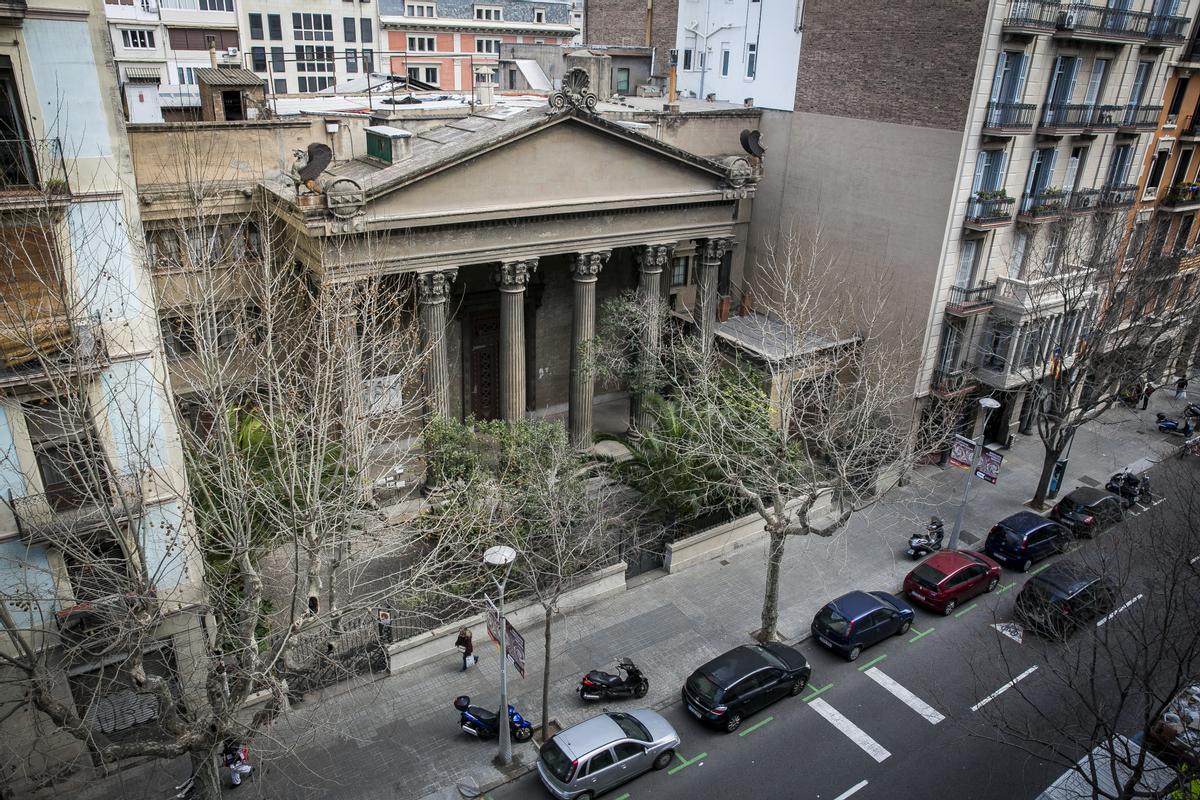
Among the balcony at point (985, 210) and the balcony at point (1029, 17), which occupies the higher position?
the balcony at point (1029, 17)

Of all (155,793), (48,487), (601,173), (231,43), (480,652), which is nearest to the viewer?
(48,487)

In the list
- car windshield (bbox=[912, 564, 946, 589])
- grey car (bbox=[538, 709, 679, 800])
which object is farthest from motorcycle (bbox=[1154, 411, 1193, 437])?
grey car (bbox=[538, 709, 679, 800])

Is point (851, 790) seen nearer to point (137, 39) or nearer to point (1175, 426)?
point (1175, 426)

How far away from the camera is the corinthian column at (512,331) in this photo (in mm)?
29078

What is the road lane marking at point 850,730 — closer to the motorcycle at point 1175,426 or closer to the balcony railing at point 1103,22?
the balcony railing at point 1103,22

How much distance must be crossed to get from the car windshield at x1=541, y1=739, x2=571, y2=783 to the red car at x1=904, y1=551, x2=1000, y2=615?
1292cm

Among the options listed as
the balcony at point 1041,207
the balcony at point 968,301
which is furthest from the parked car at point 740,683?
the balcony at point 1041,207

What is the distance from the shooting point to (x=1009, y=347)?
33.3 m

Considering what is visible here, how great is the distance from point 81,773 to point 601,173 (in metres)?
22.9

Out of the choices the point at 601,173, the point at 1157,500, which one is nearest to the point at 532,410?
the point at 601,173

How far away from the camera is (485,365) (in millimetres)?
34250

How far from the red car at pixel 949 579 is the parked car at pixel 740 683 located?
552 centimetres

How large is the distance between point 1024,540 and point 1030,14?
17747 mm

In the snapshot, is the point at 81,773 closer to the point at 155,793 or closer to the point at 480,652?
the point at 155,793
